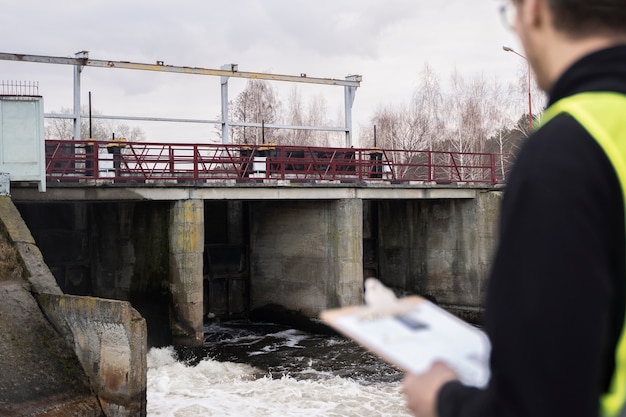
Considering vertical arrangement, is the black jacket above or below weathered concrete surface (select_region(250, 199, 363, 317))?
above

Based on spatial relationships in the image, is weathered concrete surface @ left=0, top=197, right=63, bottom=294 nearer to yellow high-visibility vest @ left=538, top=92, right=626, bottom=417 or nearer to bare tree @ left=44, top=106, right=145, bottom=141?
yellow high-visibility vest @ left=538, top=92, right=626, bottom=417

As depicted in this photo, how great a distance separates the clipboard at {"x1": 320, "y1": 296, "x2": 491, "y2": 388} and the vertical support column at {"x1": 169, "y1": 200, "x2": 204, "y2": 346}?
14493mm

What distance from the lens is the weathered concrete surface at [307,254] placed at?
18.0m

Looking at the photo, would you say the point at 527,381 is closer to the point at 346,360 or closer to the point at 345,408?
the point at 345,408

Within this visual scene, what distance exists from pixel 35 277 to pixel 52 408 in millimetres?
2432

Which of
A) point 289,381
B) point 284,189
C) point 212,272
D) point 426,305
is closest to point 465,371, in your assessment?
point 426,305

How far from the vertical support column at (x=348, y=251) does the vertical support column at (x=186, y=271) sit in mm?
3769

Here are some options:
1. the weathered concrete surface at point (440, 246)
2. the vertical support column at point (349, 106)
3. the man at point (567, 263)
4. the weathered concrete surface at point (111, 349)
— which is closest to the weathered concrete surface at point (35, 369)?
the weathered concrete surface at point (111, 349)

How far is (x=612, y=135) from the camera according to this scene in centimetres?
107

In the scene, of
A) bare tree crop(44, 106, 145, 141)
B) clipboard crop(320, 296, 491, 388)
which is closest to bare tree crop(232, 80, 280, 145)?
bare tree crop(44, 106, 145, 141)

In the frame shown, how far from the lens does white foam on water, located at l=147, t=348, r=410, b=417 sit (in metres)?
11.6

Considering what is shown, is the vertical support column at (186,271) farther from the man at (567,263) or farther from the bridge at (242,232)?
the man at (567,263)

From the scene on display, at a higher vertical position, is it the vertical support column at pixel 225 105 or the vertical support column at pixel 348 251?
the vertical support column at pixel 225 105

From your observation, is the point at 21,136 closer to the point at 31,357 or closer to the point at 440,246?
the point at 31,357
